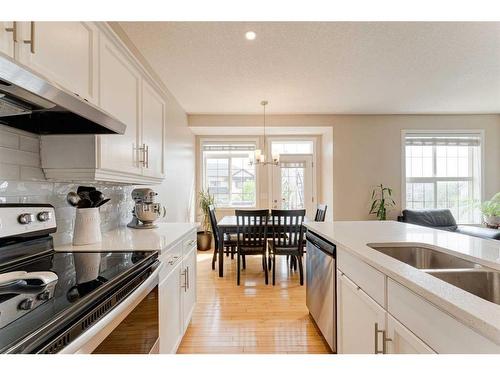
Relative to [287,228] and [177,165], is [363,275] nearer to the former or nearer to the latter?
[287,228]

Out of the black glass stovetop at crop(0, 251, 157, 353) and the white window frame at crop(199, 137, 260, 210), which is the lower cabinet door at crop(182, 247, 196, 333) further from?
the white window frame at crop(199, 137, 260, 210)

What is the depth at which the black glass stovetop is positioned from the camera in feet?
1.98

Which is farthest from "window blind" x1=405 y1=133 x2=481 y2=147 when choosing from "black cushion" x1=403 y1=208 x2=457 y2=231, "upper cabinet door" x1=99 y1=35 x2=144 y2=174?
"upper cabinet door" x1=99 y1=35 x2=144 y2=174

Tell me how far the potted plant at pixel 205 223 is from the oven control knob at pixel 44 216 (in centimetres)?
359

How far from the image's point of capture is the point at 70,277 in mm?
991

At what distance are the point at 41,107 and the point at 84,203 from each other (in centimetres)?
67

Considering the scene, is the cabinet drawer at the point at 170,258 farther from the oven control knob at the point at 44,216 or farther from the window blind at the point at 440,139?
the window blind at the point at 440,139

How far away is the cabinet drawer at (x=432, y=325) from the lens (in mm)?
662

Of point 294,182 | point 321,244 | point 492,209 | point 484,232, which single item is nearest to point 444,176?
point 492,209

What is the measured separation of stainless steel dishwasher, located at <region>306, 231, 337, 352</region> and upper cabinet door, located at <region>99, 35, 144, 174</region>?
1.50 metres

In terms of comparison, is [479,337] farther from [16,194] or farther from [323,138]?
[323,138]
